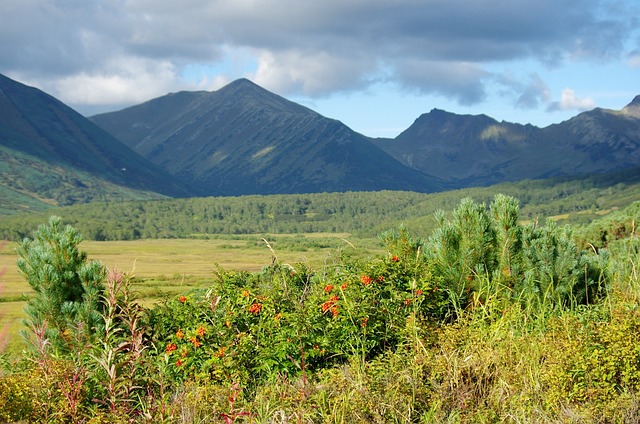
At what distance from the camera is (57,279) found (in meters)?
12.9

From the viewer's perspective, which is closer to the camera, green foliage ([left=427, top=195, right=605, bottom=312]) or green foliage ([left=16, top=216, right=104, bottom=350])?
green foliage ([left=427, top=195, right=605, bottom=312])

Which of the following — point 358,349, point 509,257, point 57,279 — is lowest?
point 358,349

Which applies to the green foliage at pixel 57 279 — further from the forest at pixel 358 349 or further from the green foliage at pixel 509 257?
the green foliage at pixel 509 257

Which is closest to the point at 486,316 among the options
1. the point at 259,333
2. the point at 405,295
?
the point at 405,295

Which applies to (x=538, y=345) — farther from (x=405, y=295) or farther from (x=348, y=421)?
(x=348, y=421)

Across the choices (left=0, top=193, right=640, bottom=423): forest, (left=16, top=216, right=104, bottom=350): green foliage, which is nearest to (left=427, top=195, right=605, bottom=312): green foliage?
(left=0, top=193, right=640, bottom=423): forest

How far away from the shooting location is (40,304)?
1295cm

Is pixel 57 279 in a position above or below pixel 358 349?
above

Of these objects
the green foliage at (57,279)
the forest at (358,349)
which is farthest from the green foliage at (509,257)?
the green foliage at (57,279)

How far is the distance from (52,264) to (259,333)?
646 cm

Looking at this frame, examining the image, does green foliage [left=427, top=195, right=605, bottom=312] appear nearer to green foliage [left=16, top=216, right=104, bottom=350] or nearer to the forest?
the forest

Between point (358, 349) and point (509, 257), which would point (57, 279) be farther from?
point (509, 257)

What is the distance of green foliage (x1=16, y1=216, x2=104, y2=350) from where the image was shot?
12.7 metres

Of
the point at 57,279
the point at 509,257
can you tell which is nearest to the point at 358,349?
the point at 509,257
